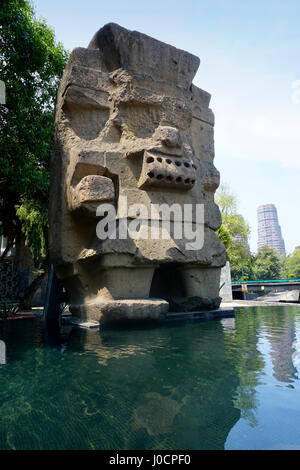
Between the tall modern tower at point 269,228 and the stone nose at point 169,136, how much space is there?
176m

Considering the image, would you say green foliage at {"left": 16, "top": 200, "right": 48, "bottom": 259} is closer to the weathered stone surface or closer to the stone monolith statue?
the stone monolith statue

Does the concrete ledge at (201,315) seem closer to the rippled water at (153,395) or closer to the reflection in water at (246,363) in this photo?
the reflection in water at (246,363)

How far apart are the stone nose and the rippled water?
139 inches

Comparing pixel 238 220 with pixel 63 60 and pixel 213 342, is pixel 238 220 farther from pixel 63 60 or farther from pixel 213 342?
pixel 213 342

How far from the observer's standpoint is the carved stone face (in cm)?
564

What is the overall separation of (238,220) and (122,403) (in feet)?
82.3

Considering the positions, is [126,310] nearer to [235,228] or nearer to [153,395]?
[153,395]

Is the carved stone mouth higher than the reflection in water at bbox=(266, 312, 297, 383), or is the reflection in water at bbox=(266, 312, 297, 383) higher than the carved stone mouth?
the carved stone mouth

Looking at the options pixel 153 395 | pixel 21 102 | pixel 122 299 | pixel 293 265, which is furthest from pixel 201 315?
pixel 293 265

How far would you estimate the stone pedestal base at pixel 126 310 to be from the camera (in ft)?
16.3

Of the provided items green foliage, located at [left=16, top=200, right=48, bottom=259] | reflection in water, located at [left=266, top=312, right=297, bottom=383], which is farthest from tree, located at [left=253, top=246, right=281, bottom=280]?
reflection in water, located at [left=266, top=312, right=297, bottom=383]

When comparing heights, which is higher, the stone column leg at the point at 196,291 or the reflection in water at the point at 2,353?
the stone column leg at the point at 196,291

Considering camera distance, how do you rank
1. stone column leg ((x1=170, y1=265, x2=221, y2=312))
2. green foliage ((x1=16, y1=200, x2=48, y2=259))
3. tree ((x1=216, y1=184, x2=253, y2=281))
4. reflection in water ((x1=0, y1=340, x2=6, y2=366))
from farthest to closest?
tree ((x1=216, y1=184, x2=253, y2=281))
green foliage ((x1=16, y1=200, x2=48, y2=259))
stone column leg ((x1=170, y1=265, x2=221, y2=312))
reflection in water ((x1=0, y1=340, x2=6, y2=366))

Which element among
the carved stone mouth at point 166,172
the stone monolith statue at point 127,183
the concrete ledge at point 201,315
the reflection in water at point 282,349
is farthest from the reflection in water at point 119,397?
the carved stone mouth at point 166,172
